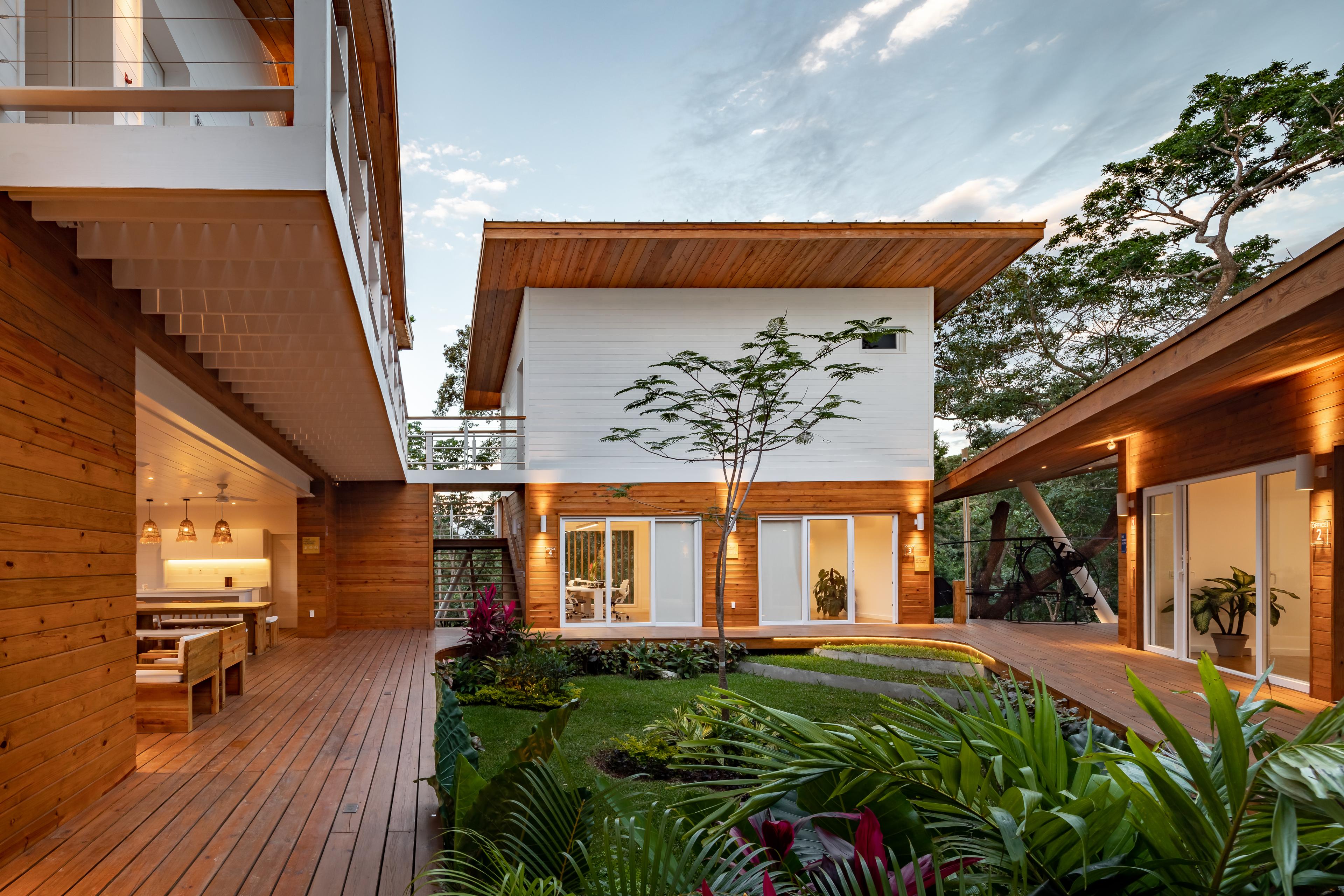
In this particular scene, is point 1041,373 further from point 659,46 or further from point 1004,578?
point 659,46

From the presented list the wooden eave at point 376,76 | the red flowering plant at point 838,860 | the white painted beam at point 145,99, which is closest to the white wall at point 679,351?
the wooden eave at point 376,76

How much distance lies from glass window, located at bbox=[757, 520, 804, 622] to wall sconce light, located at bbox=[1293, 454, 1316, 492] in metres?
7.24

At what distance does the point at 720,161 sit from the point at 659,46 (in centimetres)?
1182

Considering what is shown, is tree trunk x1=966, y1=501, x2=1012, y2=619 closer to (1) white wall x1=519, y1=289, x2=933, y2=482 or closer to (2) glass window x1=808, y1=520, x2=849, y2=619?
(2) glass window x1=808, y1=520, x2=849, y2=619

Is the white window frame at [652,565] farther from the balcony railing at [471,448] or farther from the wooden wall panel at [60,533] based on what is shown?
the wooden wall panel at [60,533]

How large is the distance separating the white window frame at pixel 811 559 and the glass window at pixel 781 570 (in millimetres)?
25

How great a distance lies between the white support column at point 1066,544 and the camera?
48.1 ft

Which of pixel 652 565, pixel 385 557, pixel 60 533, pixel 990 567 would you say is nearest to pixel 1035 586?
pixel 990 567

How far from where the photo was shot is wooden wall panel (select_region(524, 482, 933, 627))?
42.3 ft

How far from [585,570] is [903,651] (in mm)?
5095

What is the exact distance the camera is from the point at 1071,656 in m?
9.75

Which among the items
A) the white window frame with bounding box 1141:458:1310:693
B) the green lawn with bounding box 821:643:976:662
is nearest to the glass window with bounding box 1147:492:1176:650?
the white window frame with bounding box 1141:458:1310:693

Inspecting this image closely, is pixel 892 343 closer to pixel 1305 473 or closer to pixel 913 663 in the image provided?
pixel 913 663

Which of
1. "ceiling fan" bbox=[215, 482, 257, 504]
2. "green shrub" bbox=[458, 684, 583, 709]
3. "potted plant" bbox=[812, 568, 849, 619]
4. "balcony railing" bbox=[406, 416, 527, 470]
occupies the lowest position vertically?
"green shrub" bbox=[458, 684, 583, 709]
